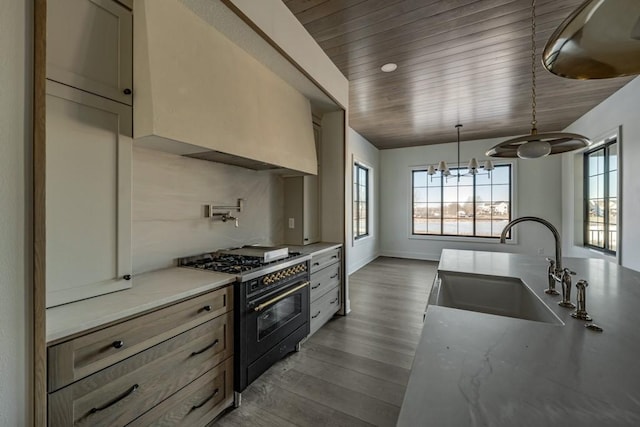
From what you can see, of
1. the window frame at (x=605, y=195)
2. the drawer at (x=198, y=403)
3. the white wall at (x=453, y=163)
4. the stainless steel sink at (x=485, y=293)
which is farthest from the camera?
the white wall at (x=453, y=163)

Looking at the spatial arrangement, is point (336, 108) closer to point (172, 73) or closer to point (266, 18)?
point (266, 18)

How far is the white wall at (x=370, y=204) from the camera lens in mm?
5449

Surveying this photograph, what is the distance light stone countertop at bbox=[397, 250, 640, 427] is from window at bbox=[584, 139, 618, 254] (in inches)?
153

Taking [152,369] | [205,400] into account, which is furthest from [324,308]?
[152,369]

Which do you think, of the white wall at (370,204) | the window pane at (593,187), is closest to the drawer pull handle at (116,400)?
the white wall at (370,204)

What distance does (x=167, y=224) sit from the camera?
1994 millimetres

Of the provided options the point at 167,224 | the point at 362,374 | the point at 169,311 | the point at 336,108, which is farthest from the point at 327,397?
the point at 336,108

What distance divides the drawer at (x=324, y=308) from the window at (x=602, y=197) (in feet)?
12.4

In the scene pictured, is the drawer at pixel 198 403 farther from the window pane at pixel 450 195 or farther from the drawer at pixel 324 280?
the window pane at pixel 450 195

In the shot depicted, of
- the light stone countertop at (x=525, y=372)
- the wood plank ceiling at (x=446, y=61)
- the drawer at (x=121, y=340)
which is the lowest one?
the drawer at (x=121, y=340)

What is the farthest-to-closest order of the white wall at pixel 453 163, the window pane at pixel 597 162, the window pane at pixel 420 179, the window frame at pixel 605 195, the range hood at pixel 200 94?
1. the window pane at pixel 420 179
2. the white wall at pixel 453 163
3. the window pane at pixel 597 162
4. the window frame at pixel 605 195
5. the range hood at pixel 200 94

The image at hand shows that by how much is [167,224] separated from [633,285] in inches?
114

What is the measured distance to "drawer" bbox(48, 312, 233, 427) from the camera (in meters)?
1.05

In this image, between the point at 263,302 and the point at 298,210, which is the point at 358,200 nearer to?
the point at 298,210
